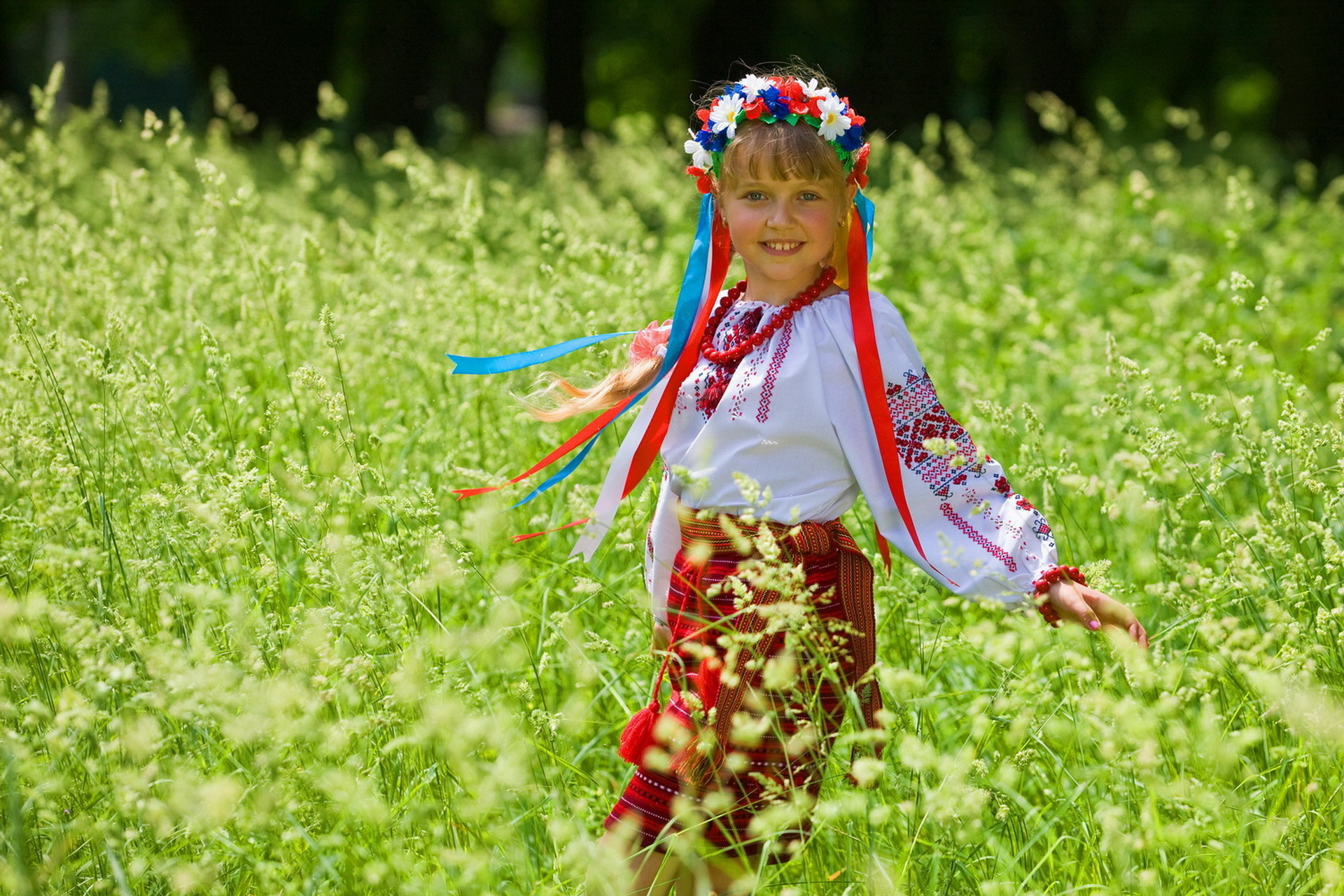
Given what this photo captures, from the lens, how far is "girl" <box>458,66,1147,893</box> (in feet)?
7.09

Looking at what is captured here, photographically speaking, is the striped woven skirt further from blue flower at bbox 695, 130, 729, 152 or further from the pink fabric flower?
blue flower at bbox 695, 130, 729, 152

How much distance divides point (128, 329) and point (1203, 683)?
7.71 ft

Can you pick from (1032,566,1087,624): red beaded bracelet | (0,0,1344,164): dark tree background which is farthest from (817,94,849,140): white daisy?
(0,0,1344,164): dark tree background

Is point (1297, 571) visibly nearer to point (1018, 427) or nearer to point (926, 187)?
point (1018, 427)

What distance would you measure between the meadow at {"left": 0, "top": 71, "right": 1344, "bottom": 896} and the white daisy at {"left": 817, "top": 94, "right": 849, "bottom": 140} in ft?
1.82

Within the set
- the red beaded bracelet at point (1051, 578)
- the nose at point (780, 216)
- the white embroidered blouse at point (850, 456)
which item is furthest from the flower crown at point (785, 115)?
the red beaded bracelet at point (1051, 578)

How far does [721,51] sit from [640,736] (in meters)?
16.0

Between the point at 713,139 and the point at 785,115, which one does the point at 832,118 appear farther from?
the point at 713,139

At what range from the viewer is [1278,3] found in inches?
549

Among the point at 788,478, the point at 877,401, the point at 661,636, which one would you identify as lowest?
the point at 661,636

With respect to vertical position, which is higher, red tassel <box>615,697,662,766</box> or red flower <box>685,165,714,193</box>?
red flower <box>685,165,714,193</box>

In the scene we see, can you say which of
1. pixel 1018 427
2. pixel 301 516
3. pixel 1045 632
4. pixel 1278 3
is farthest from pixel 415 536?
pixel 1278 3

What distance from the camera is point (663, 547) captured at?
2.46m

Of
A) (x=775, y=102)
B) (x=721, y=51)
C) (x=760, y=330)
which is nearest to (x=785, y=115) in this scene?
(x=775, y=102)
